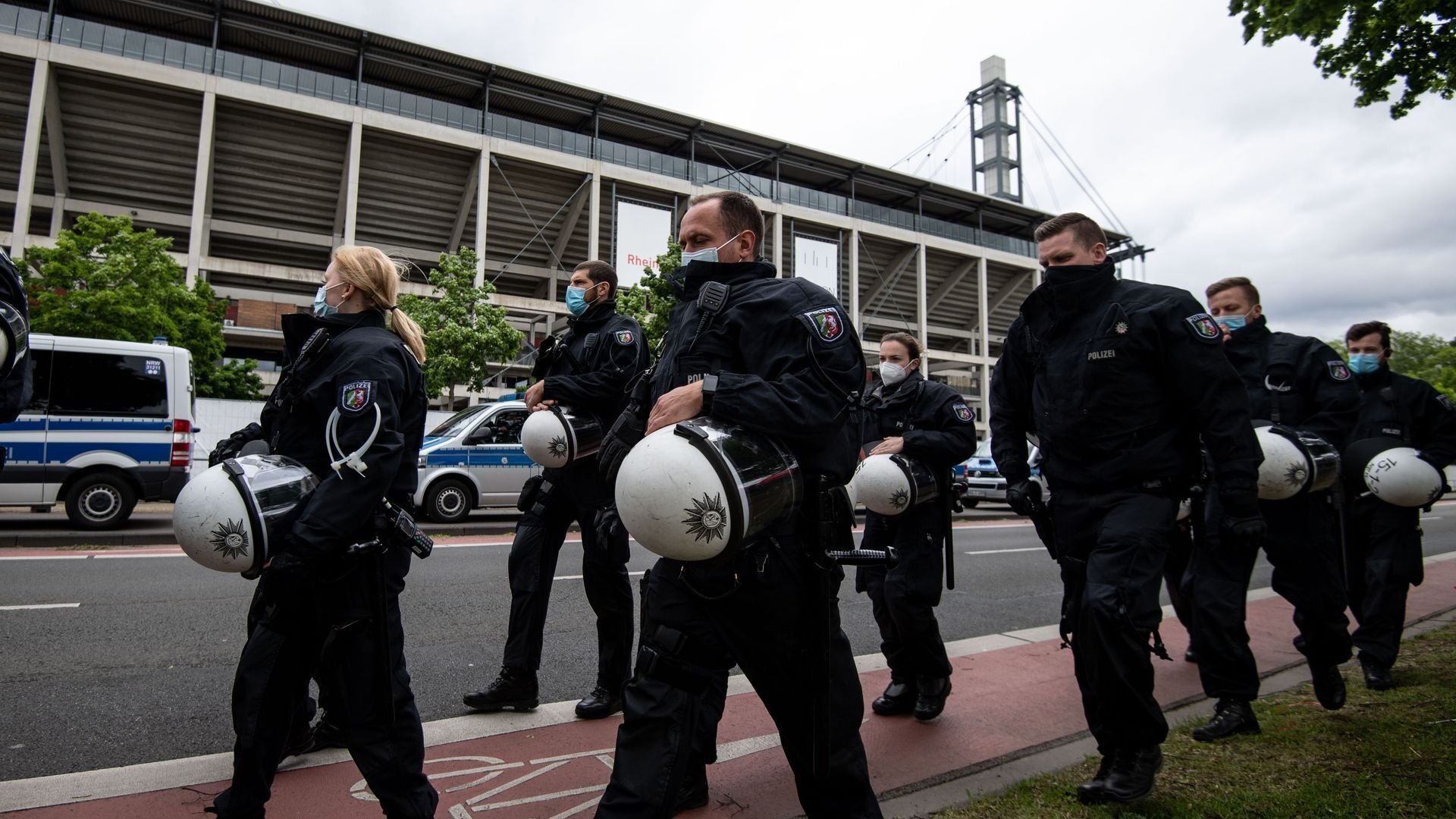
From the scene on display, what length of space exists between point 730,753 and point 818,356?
1.89 m

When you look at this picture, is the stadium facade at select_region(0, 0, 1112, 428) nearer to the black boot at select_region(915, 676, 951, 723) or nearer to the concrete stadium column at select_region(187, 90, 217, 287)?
the concrete stadium column at select_region(187, 90, 217, 287)

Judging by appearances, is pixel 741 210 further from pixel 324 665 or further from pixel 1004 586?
pixel 1004 586

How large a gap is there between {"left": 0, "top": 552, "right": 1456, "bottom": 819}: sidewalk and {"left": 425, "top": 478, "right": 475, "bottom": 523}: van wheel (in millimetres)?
8407

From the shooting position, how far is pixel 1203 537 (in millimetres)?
3824

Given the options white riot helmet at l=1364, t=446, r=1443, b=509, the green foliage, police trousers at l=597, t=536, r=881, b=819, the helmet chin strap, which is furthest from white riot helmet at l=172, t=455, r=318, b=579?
the green foliage

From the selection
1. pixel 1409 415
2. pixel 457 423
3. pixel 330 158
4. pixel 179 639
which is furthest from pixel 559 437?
pixel 330 158

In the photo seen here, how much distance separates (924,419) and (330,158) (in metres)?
33.9

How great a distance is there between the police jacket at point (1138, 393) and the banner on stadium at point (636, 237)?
108ft

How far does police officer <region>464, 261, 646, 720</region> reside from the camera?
3.69 m

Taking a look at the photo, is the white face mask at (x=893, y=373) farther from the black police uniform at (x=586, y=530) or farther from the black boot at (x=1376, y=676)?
the black boot at (x=1376, y=676)

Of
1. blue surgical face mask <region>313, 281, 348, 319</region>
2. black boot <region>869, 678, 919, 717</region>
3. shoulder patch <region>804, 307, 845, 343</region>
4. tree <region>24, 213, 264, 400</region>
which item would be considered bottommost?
black boot <region>869, 678, 919, 717</region>

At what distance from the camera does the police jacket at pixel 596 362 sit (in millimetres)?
3863

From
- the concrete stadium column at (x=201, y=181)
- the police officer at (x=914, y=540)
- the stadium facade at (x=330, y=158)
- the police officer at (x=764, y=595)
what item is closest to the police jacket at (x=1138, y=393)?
the police officer at (x=914, y=540)

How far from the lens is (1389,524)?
4785mm
